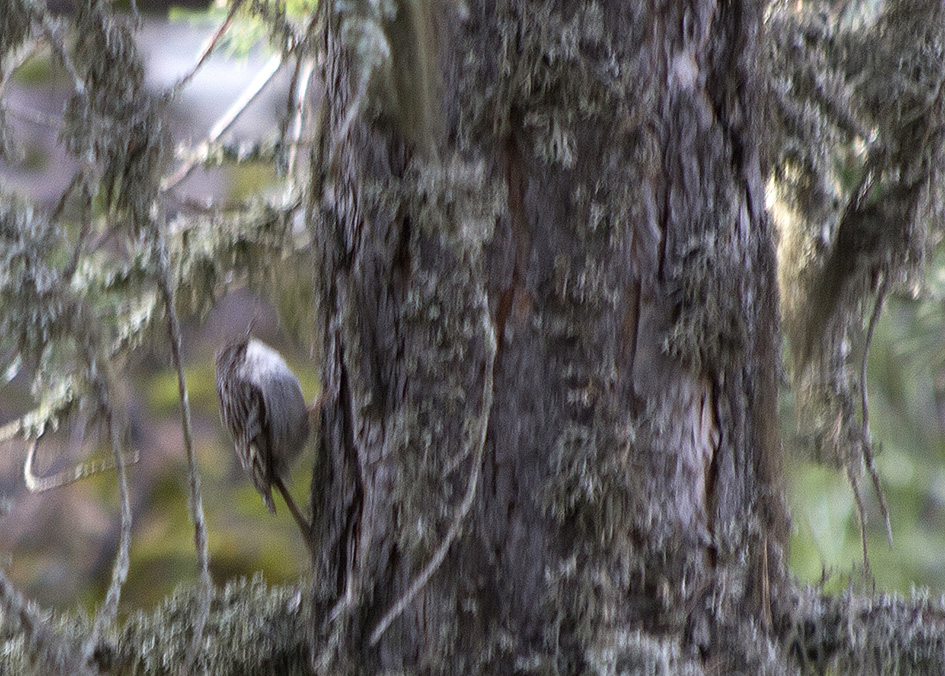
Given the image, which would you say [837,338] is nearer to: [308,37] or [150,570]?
Result: [308,37]

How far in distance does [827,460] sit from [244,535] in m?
2.92

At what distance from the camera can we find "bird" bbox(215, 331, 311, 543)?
2.05 m

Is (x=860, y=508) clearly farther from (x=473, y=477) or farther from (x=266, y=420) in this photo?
(x=266, y=420)

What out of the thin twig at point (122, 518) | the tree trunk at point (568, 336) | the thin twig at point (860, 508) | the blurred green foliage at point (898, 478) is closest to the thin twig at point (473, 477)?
the tree trunk at point (568, 336)

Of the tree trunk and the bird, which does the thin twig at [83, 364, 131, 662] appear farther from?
the bird

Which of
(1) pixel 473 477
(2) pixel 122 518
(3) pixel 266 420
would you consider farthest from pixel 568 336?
(3) pixel 266 420

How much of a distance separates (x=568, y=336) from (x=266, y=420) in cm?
98

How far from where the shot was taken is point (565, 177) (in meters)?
1.33

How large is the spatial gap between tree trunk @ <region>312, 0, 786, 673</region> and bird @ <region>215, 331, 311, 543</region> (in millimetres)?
693

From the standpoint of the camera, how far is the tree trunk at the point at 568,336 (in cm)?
132

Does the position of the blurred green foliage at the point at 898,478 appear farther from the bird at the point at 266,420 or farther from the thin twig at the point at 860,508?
the bird at the point at 266,420

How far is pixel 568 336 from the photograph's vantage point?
1.35 m

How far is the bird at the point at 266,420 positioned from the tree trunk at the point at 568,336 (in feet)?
2.27

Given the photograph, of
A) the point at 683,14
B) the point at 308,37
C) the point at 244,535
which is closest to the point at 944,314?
the point at 683,14
